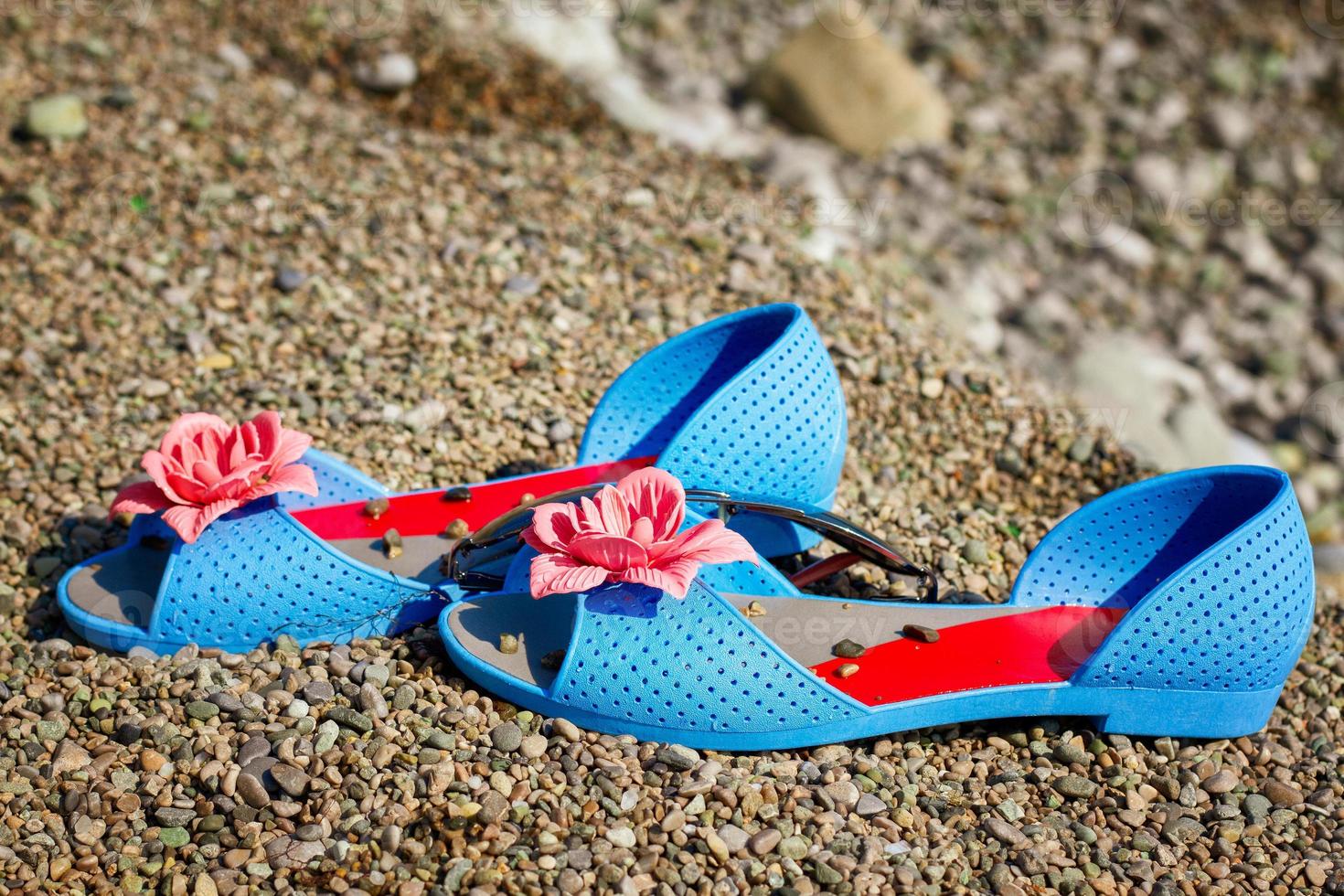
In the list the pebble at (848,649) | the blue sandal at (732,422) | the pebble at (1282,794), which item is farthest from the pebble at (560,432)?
the pebble at (1282,794)

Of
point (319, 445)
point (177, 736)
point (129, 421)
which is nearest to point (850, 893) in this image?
point (177, 736)

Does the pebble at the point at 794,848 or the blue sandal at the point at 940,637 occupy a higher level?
the blue sandal at the point at 940,637

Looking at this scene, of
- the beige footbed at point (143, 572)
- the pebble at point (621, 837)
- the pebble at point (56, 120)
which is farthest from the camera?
the pebble at point (56, 120)

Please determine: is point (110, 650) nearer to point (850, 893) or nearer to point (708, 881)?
point (708, 881)

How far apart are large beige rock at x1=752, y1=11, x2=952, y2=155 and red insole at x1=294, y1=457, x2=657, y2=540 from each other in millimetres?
3268

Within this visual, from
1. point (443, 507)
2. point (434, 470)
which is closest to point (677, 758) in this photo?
point (443, 507)

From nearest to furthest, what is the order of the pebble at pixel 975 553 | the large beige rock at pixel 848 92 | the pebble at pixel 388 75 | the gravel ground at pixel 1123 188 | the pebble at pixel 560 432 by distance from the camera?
the pebble at pixel 975 553
the pebble at pixel 560 432
the pebble at pixel 388 75
the gravel ground at pixel 1123 188
the large beige rock at pixel 848 92

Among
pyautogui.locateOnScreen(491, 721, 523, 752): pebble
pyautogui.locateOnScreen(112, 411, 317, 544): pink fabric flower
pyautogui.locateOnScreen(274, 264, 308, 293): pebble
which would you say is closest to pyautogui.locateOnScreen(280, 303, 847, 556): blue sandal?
pyautogui.locateOnScreen(112, 411, 317, 544): pink fabric flower

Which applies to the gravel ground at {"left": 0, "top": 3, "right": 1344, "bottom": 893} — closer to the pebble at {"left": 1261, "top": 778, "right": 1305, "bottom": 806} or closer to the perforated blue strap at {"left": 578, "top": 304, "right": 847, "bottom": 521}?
the pebble at {"left": 1261, "top": 778, "right": 1305, "bottom": 806}

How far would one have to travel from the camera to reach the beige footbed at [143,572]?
2.49 m

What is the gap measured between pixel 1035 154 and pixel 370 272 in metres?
3.51

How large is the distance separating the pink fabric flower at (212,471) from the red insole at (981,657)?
1089 millimetres

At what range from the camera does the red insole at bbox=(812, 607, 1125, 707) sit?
2324mm

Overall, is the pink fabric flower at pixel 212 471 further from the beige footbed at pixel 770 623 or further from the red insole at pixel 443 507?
the beige footbed at pixel 770 623
